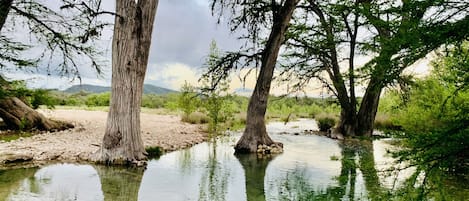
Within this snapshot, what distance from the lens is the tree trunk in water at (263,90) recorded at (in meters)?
12.1

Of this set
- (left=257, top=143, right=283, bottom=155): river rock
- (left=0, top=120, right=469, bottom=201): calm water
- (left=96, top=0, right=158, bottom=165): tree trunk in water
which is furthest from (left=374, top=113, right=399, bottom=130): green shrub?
(left=96, top=0, right=158, bottom=165): tree trunk in water

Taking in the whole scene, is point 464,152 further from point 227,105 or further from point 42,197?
point 227,105

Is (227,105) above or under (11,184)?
above

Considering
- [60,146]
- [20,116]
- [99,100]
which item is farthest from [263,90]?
[99,100]

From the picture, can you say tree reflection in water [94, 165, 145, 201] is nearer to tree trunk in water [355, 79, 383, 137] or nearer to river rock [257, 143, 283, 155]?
river rock [257, 143, 283, 155]

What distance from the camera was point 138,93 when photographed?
29.6 feet

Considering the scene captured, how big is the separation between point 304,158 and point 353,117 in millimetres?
7334

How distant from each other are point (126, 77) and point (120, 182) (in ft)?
8.82

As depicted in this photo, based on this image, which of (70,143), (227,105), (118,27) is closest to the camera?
(118,27)

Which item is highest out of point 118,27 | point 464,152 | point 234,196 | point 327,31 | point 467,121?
point 327,31

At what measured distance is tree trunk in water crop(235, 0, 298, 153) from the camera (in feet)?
39.6

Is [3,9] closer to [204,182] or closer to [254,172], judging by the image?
[204,182]

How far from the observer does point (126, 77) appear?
8.70 m

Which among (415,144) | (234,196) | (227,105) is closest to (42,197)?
(234,196)
